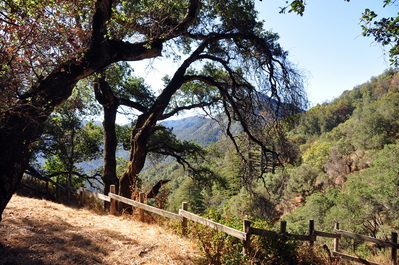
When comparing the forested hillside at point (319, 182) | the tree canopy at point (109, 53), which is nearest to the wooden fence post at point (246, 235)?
the forested hillside at point (319, 182)

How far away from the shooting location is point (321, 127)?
117 metres

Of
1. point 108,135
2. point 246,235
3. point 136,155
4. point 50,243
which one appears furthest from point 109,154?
point 246,235

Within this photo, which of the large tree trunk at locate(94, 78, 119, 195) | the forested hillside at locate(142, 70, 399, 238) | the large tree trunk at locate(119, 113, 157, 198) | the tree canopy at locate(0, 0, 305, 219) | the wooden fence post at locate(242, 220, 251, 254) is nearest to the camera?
the tree canopy at locate(0, 0, 305, 219)

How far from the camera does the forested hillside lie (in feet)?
28.4

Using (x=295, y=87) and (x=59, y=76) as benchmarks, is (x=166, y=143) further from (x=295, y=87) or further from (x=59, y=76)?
(x=59, y=76)

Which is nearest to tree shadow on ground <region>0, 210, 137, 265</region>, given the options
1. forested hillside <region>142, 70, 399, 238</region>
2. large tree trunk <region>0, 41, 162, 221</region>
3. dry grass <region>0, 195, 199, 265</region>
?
dry grass <region>0, 195, 199, 265</region>

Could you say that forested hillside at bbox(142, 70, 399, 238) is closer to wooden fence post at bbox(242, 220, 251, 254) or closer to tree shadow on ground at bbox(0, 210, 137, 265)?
wooden fence post at bbox(242, 220, 251, 254)

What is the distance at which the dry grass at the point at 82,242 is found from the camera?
4414 mm

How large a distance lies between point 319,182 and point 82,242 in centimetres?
6063

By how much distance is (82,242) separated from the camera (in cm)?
532

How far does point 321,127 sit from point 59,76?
412ft

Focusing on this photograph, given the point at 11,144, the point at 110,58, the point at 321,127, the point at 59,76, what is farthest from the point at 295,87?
the point at 321,127

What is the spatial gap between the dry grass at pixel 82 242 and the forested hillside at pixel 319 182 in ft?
4.41

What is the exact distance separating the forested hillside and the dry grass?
1.34 meters
